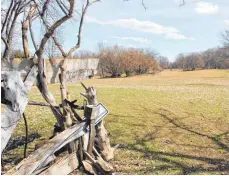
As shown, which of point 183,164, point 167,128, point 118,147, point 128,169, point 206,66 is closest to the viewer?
point 128,169

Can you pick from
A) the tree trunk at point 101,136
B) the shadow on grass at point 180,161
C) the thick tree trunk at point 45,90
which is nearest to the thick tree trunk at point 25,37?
the thick tree trunk at point 45,90

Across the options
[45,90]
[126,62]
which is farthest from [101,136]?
[126,62]

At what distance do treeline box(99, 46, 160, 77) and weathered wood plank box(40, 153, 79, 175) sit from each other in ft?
157

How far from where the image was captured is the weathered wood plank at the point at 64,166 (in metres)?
4.36

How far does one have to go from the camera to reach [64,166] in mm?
4738

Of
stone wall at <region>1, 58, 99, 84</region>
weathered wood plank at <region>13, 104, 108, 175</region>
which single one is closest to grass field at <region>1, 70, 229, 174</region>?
weathered wood plank at <region>13, 104, 108, 175</region>

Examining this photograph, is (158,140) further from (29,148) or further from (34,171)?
(34,171)

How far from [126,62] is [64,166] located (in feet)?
186

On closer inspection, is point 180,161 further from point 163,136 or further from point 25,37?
point 25,37

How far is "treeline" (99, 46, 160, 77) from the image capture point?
185ft

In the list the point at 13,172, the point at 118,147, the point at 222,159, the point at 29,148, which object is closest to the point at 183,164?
the point at 222,159

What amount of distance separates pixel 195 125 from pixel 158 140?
2719 mm

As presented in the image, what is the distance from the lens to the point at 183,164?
7.10m

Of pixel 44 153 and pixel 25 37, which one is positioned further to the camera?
pixel 25 37
